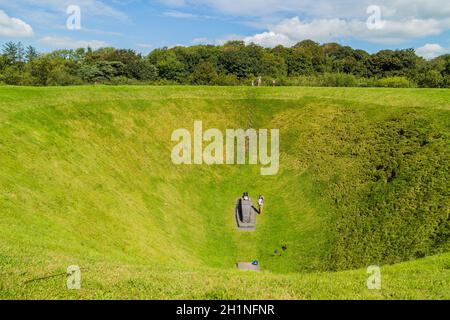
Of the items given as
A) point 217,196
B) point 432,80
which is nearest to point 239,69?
point 432,80

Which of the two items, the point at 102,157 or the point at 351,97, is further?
the point at 351,97

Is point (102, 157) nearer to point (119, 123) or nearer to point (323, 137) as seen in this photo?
point (119, 123)

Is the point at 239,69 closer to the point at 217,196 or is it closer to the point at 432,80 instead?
the point at 432,80

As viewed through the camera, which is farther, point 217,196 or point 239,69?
point 239,69

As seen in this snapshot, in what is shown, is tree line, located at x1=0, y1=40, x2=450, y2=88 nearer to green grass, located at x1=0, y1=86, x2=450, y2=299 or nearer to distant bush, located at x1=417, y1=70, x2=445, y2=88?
distant bush, located at x1=417, y1=70, x2=445, y2=88

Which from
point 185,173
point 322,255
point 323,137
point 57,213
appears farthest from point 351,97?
point 57,213

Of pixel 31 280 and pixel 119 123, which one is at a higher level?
pixel 119 123
